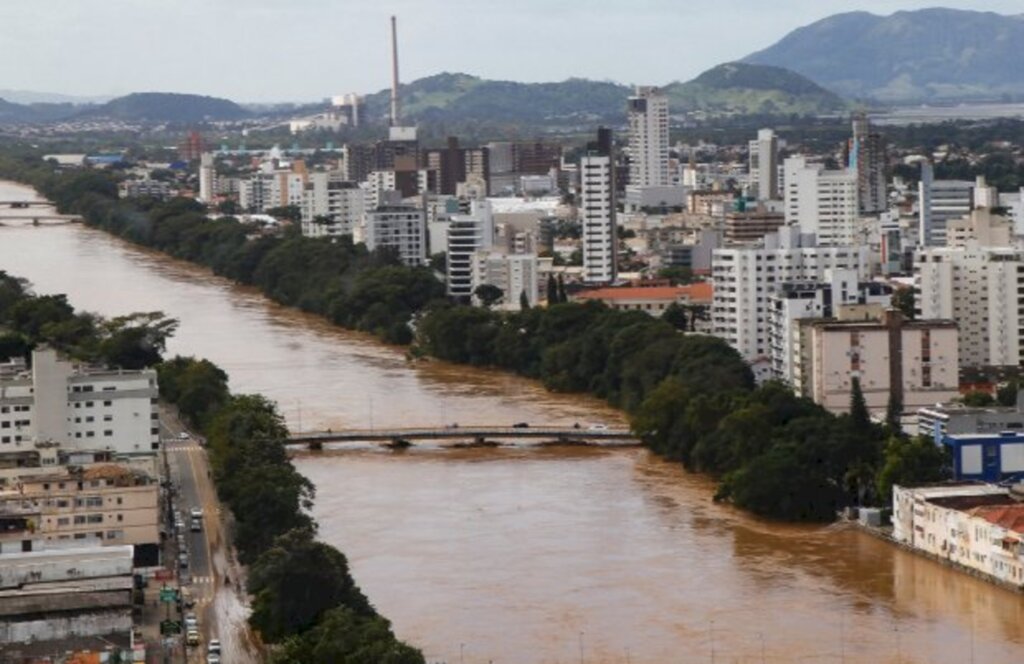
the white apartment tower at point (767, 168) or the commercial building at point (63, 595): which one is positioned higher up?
the white apartment tower at point (767, 168)

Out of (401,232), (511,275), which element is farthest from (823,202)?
(511,275)

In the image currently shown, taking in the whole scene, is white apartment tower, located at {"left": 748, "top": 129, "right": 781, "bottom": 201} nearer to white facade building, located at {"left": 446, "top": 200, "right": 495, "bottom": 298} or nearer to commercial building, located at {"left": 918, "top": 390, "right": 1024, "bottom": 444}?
white facade building, located at {"left": 446, "top": 200, "right": 495, "bottom": 298}

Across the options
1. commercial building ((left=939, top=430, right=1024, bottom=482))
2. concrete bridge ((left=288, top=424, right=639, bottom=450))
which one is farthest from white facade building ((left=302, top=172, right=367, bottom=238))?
commercial building ((left=939, top=430, right=1024, bottom=482))

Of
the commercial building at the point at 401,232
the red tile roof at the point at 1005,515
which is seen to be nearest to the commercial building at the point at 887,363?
the red tile roof at the point at 1005,515

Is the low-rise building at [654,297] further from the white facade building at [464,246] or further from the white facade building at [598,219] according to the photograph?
the white facade building at [598,219]

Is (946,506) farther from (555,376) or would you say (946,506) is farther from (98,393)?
(555,376)

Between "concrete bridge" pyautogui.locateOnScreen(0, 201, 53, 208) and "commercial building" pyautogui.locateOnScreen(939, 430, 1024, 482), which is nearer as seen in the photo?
"commercial building" pyautogui.locateOnScreen(939, 430, 1024, 482)
